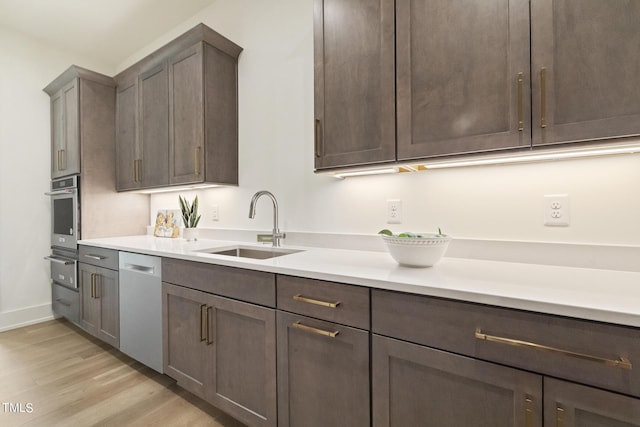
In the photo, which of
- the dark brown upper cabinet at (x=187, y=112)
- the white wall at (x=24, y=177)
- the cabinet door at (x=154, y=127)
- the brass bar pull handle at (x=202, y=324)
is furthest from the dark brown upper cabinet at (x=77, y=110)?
the brass bar pull handle at (x=202, y=324)

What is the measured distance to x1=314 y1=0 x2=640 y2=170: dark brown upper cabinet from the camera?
2.99 feet

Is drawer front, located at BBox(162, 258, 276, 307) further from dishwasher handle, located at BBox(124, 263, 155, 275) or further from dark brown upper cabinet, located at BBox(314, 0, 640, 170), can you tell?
dark brown upper cabinet, located at BBox(314, 0, 640, 170)

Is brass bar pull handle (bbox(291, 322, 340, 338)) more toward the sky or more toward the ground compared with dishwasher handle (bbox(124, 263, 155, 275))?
more toward the ground

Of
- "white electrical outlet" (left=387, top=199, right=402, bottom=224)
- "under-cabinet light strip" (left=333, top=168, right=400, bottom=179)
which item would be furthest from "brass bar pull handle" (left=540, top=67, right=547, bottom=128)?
"white electrical outlet" (left=387, top=199, right=402, bottom=224)

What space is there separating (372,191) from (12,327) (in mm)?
3538

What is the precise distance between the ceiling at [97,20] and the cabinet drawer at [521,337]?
9.29ft

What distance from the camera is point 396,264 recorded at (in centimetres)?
128

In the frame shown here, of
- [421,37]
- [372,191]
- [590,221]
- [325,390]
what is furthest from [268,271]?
[590,221]

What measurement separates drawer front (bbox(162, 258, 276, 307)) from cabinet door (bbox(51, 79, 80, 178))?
1.73m

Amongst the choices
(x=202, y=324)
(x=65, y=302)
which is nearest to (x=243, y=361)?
(x=202, y=324)

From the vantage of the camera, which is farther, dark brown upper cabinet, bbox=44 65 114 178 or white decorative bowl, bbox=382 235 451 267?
dark brown upper cabinet, bbox=44 65 114 178

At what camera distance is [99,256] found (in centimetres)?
226

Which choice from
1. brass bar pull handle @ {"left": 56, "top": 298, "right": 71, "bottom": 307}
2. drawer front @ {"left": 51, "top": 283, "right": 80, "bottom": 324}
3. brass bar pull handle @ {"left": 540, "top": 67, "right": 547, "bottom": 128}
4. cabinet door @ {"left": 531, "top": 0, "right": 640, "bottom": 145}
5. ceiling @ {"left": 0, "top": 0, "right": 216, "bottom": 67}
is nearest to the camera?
cabinet door @ {"left": 531, "top": 0, "right": 640, "bottom": 145}

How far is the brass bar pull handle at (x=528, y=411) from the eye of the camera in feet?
2.55
